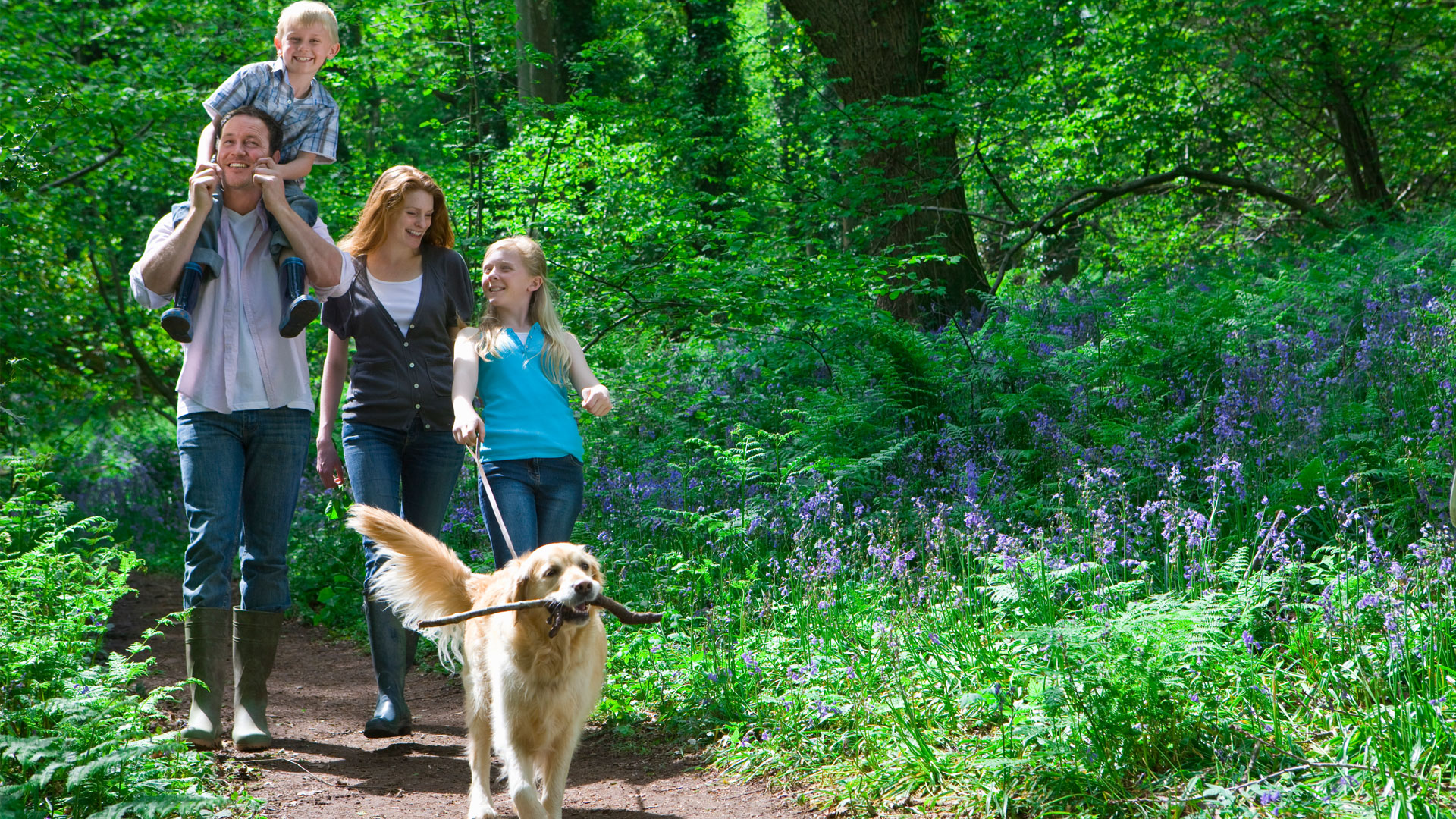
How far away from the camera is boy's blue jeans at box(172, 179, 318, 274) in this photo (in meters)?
4.56

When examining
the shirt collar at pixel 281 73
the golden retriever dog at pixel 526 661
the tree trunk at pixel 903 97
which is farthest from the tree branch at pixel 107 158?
the golden retriever dog at pixel 526 661

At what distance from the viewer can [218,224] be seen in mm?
4664

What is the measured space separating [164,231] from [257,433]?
953 mm

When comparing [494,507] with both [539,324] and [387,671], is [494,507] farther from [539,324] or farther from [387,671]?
[387,671]

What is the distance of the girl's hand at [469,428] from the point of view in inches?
167

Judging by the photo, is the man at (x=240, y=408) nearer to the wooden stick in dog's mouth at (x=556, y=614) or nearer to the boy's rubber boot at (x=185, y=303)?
the boy's rubber boot at (x=185, y=303)

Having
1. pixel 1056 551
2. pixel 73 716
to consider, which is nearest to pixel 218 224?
pixel 73 716

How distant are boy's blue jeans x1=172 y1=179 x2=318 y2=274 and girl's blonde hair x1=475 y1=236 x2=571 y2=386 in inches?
33.7

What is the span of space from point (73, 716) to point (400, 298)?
2.23m

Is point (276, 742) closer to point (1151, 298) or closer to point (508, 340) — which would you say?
point (508, 340)

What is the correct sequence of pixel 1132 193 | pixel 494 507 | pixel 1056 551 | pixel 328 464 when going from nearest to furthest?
pixel 494 507, pixel 1056 551, pixel 328 464, pixel 1132 193

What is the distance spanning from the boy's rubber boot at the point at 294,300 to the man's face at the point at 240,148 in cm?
44

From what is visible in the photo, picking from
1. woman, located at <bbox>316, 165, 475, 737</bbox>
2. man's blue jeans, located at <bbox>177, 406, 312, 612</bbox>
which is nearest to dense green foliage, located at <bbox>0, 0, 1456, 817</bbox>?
woman, located at <bbox>316, 165, 475, 737</bbox>

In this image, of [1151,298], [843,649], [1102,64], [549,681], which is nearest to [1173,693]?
[843,649]
